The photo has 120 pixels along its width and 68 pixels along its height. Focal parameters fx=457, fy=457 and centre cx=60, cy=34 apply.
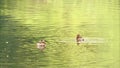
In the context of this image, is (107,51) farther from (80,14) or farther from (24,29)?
(80,14)

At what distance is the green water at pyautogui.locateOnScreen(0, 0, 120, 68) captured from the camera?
→ 727cm

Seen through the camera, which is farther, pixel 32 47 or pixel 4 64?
pixel 32 47

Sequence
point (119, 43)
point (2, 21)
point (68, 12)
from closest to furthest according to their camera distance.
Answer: point (119, 43), point (2, 21), point (68, 12)

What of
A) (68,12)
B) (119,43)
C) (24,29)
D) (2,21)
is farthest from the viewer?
(68,12)

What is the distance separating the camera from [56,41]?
28.2 ft

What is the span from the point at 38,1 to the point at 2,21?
729 cm

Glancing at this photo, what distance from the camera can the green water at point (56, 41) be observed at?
727 centimetres

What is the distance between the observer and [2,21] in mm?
11844

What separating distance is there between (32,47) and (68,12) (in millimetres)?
6851

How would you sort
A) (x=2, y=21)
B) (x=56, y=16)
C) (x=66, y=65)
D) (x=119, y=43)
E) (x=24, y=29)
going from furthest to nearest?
(x=56, y=16), (x=2, y=21), (x=24, y=29), (x=119, y=43), (x=66, y=65)

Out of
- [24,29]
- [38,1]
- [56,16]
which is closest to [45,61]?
[24,29]

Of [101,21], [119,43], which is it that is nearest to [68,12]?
[101,21]

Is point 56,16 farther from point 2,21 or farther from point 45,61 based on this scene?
point 45,61

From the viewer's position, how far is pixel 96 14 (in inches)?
549
